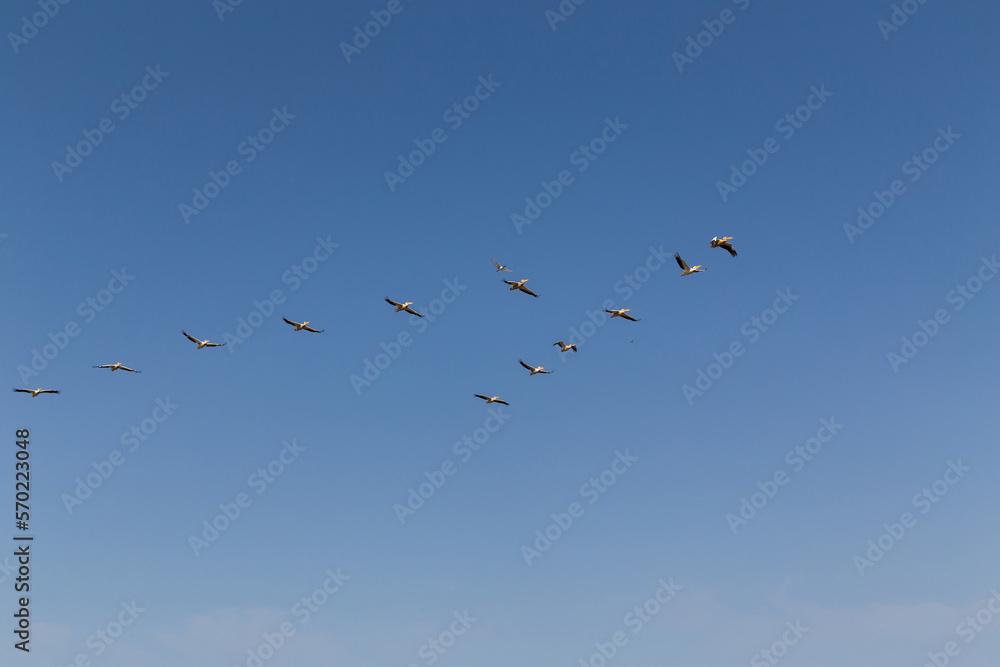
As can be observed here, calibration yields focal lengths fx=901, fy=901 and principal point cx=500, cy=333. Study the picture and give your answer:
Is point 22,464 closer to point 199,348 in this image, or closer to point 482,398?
point 199,348

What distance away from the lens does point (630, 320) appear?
341ft

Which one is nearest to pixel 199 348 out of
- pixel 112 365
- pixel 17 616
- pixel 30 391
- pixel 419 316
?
pixel 112 365

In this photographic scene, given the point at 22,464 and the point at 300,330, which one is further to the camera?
the point at 300,330

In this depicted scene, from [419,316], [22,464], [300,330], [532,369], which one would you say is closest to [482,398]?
[532,369]

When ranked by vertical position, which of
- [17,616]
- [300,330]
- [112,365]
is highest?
[300,330]

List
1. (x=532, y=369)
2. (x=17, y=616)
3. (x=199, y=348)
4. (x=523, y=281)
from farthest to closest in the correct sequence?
(x=532, y=369), (x=199, y=348), (x=523, y=281), (x=17, y=616)

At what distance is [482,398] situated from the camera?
11612 cm

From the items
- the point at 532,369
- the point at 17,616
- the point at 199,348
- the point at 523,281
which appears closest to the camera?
the point at 17,616

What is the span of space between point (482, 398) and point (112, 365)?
45.6 m

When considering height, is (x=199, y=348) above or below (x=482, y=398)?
below

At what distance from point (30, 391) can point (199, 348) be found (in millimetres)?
19192

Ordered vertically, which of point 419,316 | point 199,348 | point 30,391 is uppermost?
point 419,316

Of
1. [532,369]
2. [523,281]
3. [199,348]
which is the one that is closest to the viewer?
[523,281]

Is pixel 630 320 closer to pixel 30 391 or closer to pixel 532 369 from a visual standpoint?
pixel 532 369
